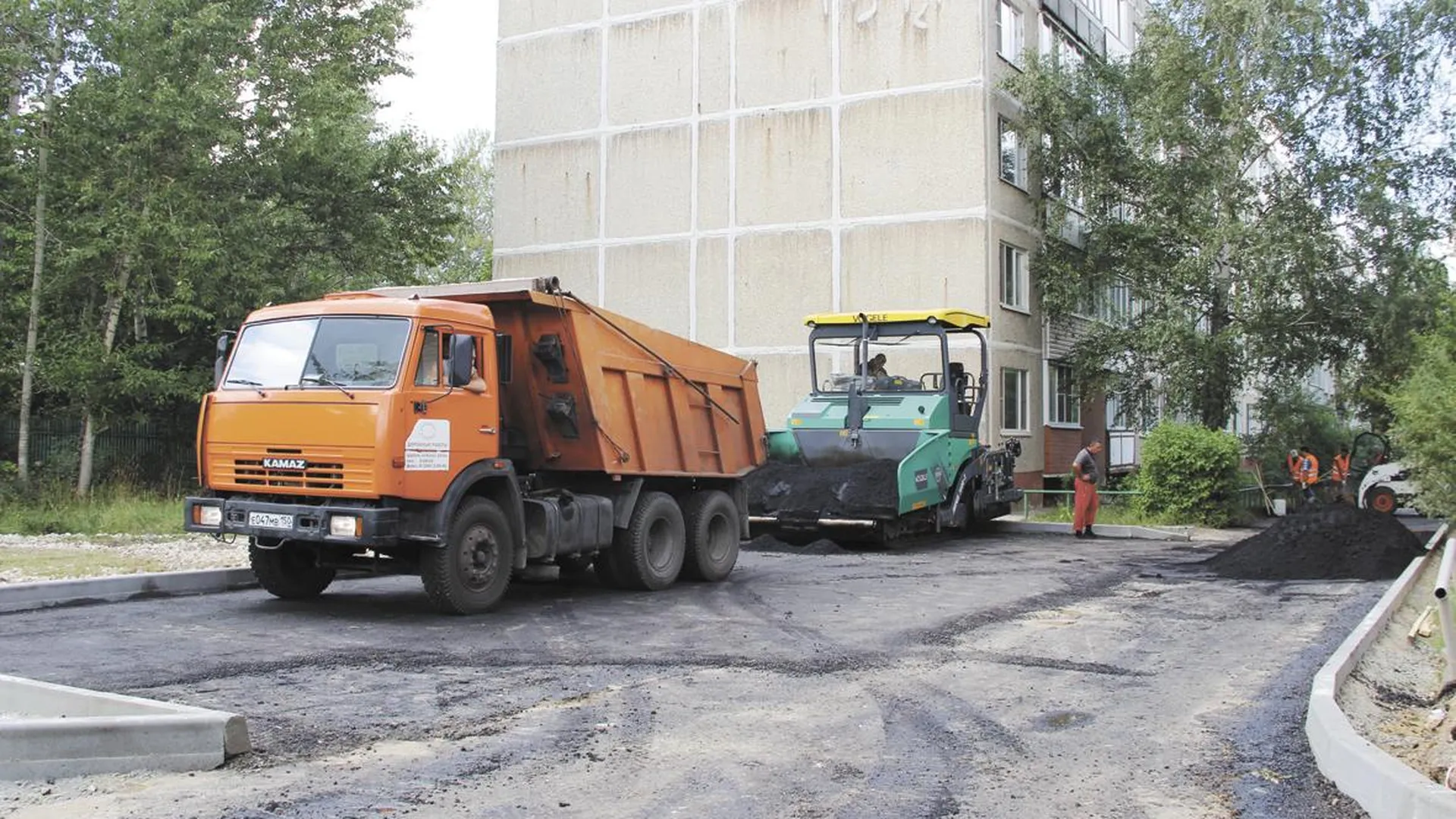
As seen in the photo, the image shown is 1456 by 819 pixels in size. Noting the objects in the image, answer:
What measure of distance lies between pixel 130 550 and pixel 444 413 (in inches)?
259

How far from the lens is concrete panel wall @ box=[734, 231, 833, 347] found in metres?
26.7

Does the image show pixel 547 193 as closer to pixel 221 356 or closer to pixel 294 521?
pixel 221 356

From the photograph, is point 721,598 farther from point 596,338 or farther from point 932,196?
point 932,196

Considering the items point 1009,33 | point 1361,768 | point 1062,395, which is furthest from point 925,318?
point 1361,768

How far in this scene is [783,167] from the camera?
27.2 m

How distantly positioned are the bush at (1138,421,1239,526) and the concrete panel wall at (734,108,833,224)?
9101 mm

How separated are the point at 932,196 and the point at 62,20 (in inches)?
650

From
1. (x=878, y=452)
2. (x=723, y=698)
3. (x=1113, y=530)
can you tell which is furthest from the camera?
(x=1113, y=530)

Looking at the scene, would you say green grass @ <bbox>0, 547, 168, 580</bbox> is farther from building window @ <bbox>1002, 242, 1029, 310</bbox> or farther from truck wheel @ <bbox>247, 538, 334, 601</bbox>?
building window @ <bbox>1002, 242, 1029, 310</bbox>

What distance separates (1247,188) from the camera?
25344mm

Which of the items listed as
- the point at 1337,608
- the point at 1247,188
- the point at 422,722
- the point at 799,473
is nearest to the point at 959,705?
the point at 422,722

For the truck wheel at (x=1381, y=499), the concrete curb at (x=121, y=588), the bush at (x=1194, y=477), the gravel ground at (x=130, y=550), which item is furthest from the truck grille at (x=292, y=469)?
the truck wheel at (x=1381, y=499)

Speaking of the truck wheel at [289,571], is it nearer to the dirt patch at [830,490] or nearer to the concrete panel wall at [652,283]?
the dirt patch at [830,490]

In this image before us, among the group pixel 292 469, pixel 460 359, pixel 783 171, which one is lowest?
pixel 292 469
